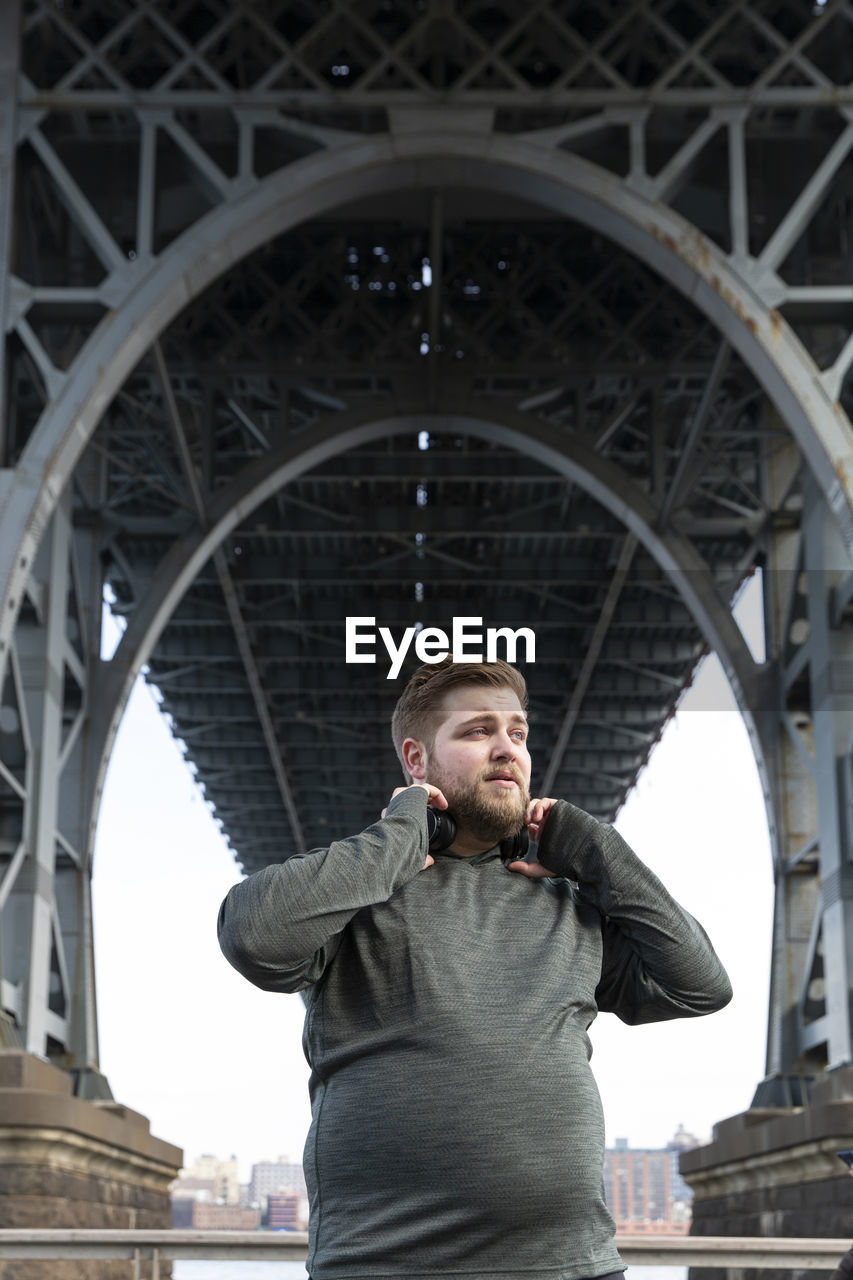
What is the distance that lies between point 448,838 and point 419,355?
17.7 m

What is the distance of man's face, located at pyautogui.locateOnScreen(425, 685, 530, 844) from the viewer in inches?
96.0

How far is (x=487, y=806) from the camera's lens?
2.44m

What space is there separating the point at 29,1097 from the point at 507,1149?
10.1m

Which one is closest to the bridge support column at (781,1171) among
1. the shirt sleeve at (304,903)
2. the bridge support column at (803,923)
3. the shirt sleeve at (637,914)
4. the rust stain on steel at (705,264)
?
the bridge support column at (803,923)

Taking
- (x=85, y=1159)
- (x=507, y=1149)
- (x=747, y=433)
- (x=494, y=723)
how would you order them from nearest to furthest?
(x=507, y=1149), (x=494, y=723), (x=85, y=1159), (x=747, y=433)

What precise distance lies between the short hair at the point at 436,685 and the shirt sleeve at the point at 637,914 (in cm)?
20

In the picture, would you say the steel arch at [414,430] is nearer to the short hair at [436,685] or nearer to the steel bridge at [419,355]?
the steel bridge at [419,355]

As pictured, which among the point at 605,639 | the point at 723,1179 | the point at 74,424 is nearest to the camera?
the point at 74,424

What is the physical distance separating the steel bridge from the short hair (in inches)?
194

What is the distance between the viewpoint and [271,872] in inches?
88.2

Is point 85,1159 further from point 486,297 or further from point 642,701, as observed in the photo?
point 642,701

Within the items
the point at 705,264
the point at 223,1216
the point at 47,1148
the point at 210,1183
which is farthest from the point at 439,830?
the point at 210,1183

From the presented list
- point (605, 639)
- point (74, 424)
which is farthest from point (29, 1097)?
point (605, 639)

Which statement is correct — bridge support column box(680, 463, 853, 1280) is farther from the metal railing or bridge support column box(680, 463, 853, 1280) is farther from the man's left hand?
the man's left hand
